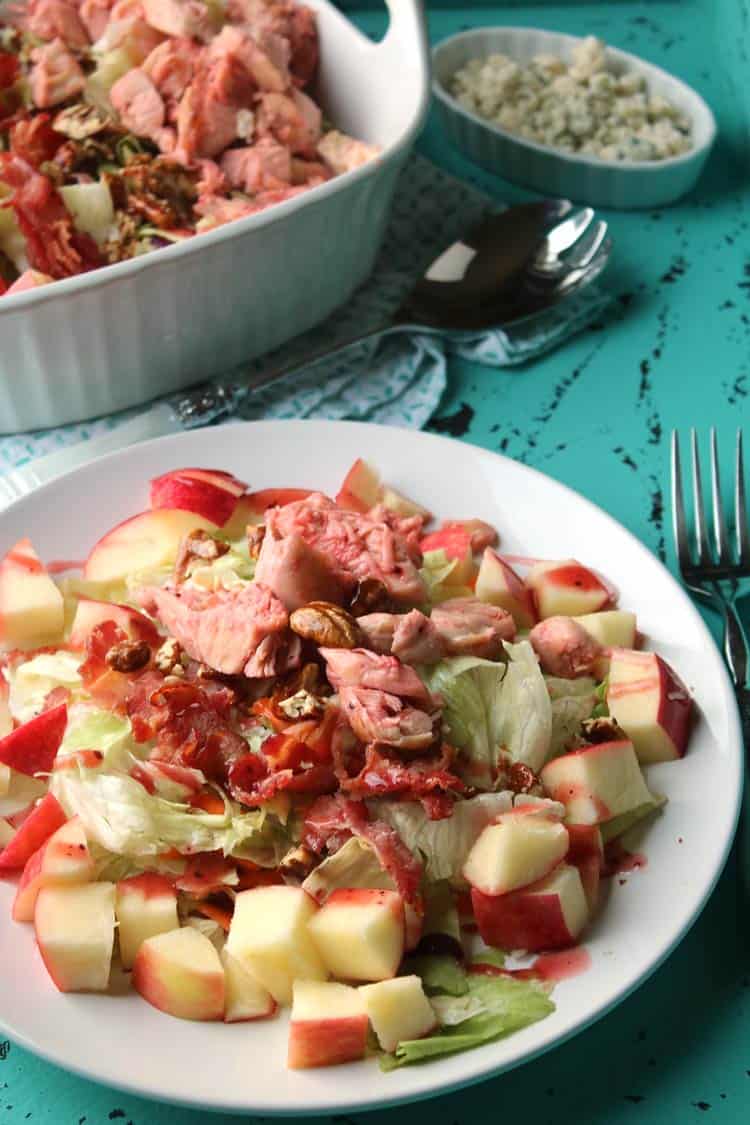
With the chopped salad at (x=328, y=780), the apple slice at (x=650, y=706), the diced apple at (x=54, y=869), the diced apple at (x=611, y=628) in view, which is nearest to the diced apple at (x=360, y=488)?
the chopped salad at (x=328, y=780)

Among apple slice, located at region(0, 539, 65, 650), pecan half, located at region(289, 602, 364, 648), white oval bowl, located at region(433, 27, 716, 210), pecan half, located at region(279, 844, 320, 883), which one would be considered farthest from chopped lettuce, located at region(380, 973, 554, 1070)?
white oval bowl, located at region(433, 27, 716, 210)

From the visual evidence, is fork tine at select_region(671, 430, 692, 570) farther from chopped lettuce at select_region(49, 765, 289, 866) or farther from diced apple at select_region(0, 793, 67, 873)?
diced apple at select_region(0, 793, 67, 873)

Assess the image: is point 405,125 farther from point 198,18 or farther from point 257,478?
point 257,478

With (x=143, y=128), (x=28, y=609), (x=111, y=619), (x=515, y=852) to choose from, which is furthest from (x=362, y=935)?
(x=143, y=128)

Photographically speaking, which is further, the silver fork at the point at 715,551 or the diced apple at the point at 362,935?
the silver fork at the point at 715,551

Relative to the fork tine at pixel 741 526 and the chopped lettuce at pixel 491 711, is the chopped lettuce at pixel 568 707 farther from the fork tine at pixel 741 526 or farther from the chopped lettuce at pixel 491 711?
the fork tine at pixel 741 526


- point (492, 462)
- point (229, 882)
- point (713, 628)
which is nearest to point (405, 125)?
point (492, 462)
